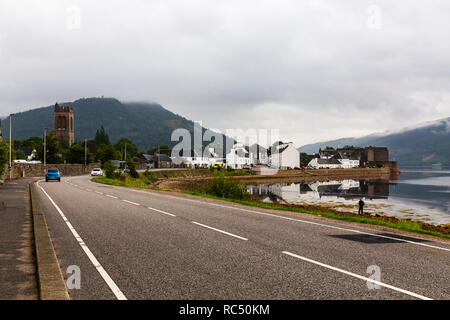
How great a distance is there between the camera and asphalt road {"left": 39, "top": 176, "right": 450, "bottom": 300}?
587cm

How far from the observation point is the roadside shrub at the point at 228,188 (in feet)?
100

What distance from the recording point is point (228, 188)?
3103cm

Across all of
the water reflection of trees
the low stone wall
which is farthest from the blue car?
the water reflection of trees

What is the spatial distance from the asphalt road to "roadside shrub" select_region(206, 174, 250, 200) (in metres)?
17.1

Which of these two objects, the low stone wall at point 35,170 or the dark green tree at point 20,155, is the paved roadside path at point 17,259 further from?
the dark green tree at point 20,155

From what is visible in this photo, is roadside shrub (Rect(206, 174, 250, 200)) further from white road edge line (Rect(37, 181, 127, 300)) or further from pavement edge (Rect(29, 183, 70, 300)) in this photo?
pavement edge (Rect(29, 183, 70, 300))

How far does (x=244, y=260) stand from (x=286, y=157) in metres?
139

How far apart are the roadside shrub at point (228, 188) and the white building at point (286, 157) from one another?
11230 centimetres

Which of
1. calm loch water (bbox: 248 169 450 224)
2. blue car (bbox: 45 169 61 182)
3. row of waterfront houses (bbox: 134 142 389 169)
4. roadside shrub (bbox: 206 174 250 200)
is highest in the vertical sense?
row of waterfront houses (bbox: 134 142 389 169)

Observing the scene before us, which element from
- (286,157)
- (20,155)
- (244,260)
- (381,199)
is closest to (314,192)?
(381,199)
